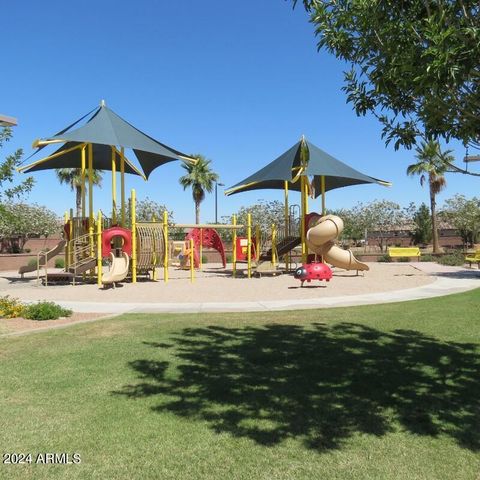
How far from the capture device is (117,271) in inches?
764

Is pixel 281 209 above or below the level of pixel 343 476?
above

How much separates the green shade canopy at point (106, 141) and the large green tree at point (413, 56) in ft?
52.3

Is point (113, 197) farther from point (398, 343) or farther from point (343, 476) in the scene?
point (343, 476)

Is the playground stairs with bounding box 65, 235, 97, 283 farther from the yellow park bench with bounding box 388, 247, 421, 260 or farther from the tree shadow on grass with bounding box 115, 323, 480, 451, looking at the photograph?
the yellow park bench with bounding box 388, 247, 421, 260

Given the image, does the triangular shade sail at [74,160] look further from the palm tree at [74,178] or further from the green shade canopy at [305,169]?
the palm tree at [74,178]

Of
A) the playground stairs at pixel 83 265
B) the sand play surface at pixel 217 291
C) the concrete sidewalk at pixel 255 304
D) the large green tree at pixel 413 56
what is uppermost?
the large green tree at pixel 413 56

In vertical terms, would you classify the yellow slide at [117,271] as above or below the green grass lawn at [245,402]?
above

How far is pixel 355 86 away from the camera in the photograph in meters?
5.24

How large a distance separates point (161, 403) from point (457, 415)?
3118mm

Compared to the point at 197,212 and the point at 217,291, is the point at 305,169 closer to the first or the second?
the point at 217,291

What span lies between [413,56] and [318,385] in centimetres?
385

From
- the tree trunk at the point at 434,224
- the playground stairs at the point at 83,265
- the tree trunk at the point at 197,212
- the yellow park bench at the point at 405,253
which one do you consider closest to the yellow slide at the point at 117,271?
the playground stairs at the point at 83,265

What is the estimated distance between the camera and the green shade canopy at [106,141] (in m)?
19.9

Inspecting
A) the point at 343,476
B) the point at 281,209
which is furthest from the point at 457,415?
the point at 281,209
